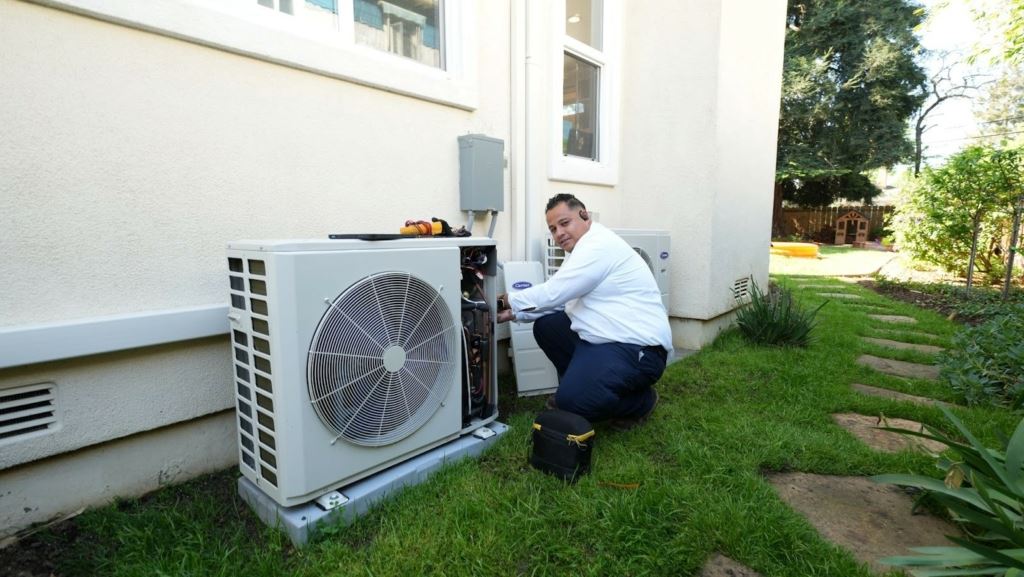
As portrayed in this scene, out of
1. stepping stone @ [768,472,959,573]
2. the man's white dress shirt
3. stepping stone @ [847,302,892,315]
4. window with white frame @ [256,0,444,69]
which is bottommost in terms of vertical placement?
stepping stone @ [768,472,959,573]

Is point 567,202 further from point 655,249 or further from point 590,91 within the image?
point 590,91

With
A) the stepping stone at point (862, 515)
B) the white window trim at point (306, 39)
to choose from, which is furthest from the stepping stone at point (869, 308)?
the white window trim at point (306, 39)

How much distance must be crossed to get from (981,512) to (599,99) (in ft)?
11.2

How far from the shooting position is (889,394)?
2795 mm

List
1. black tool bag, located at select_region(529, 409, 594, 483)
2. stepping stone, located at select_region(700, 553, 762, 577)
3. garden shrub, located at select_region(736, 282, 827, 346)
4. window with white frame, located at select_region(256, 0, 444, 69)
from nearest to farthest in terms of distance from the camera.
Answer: stepping stone, located at select_region(700, 553, 762, 577) → black tool bag, located at select_region(529, 409, 594, 483) → window with white frame, located at select_region(256, 0, 444, 69) → garden shrub, located at select_region(736, 282, 827, 346)

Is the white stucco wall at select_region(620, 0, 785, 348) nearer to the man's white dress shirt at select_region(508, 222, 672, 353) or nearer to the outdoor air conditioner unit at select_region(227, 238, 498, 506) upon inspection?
the man's white dress shirt at select_region(508, 222, 672, 353)

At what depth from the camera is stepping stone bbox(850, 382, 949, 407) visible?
2623mm

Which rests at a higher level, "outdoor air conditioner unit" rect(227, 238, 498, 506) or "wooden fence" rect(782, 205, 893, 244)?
"wooden fence" rect(782, 205, 893, 244)

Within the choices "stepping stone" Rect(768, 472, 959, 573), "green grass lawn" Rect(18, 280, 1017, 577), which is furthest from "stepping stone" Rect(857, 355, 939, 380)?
"stepping stone" Rect(768, 472, 959, 573)

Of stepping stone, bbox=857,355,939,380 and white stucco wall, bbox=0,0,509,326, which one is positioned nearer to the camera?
white stucco wall, bbox=0,0,509,326

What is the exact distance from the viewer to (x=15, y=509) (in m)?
1.43

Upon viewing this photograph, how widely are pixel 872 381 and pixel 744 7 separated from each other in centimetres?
309

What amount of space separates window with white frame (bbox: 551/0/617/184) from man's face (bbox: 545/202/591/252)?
3.94ft

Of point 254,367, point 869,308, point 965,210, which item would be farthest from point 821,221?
point 254,367
